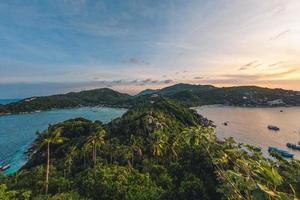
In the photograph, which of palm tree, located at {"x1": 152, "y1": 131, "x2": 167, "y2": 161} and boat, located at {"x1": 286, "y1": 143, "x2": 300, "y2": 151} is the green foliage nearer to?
palm tree, located at {"x1": 152, "y1": 131, "x2": 167, "y2": 161}

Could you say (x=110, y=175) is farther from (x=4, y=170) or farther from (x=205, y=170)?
(x=4, y=170)

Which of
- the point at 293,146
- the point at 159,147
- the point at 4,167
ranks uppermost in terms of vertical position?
the point at 159,147

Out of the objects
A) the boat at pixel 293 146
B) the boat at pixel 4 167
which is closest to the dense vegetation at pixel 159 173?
the boat at pixel 4 167

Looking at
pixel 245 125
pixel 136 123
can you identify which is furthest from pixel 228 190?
pixel 245 125

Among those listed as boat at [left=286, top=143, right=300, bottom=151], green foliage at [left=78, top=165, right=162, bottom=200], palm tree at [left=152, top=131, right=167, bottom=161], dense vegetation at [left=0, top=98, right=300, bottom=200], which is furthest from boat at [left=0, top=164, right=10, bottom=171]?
boat at [left=286, top=143, right=300, bottom=151]

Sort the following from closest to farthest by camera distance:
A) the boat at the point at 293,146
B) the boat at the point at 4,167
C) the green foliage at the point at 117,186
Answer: the green foliage at the point at 117,186 → the boat at the point at 4,167 → the boat at the point at 293,146

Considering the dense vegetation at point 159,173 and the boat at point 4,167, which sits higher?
the dense vegetation at point 159,173

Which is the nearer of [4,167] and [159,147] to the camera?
[159,147]

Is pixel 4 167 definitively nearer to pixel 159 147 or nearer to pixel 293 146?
pixel 159 147

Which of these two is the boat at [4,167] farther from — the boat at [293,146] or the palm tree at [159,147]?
the boat at [293,146]

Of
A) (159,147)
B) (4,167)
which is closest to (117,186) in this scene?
(159,147)

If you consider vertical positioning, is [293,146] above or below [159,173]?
below

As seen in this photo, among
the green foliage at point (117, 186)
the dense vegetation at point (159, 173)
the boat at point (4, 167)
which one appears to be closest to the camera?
the dense vegetation at point (159, 173)
